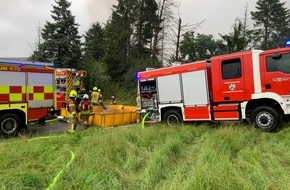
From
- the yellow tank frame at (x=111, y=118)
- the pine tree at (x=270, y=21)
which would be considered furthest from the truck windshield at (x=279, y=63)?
the pine tree at (x=270, y=21)

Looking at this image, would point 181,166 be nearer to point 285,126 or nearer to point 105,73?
point 285,126

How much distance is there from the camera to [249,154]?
6109 millimetres

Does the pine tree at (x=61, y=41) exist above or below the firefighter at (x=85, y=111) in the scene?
above

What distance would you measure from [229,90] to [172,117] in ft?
9.02

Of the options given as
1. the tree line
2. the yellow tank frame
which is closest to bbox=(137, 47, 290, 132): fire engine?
the yellow tank frame

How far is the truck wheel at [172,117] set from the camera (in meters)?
12.1

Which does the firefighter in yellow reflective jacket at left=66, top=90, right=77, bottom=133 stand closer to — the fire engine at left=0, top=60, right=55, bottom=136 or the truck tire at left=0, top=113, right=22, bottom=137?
the fire engine at left=0, top=60, right=55, bottom=136

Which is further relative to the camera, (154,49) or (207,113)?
(154,49)

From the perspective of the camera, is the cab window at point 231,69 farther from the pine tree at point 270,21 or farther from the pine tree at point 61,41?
the pine tree at point 270,21

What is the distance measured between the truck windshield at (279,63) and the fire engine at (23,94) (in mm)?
7862

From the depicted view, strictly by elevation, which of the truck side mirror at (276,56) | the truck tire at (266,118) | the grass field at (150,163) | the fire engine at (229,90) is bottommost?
the grass field at (150,163)

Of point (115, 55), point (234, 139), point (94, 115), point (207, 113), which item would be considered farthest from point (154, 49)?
point (234, 139)

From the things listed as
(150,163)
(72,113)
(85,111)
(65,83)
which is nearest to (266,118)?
(150,163)

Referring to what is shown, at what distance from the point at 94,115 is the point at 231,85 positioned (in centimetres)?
585
